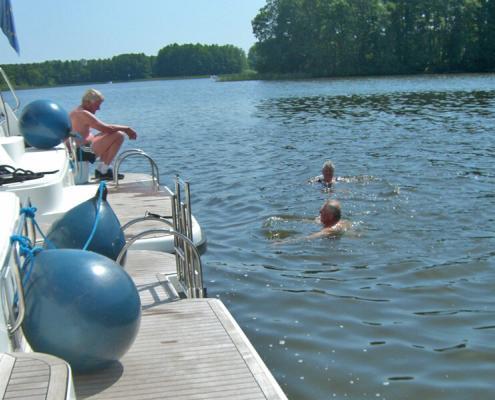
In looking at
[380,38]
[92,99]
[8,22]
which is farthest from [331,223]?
[380,38]

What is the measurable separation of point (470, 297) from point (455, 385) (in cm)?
190

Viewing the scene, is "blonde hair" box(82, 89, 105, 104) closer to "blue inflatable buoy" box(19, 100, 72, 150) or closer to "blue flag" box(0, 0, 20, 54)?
"blue inflatable buoy" box(19, 100, 72, 150)

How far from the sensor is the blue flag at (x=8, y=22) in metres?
10.5

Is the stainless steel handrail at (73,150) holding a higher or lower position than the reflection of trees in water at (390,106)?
higher

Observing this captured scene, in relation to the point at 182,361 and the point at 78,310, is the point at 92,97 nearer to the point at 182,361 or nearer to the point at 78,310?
the point at 182,361

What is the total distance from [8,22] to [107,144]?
253 centimetres

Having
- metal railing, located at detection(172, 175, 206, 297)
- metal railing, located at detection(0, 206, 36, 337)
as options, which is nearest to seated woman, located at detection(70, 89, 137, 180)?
metal railing, located at detection(172, 175, 206, 297)

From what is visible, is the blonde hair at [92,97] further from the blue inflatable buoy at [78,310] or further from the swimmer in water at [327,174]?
the blue inflatable buoy at [78,310]

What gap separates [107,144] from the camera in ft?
35.5

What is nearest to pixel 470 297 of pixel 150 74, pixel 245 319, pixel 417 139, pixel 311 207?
pixel 245 319

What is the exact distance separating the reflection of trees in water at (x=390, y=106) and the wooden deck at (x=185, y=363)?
22.9 m

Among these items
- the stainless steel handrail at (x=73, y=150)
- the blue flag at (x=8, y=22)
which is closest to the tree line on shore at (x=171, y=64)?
the blue flag at (x=8, y=22)

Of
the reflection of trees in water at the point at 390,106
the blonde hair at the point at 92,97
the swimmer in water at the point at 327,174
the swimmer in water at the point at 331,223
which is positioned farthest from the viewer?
the reflection of trees in water at the point at 390,106

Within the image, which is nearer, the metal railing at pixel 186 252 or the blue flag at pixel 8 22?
the metal railing at pixel 186 252
